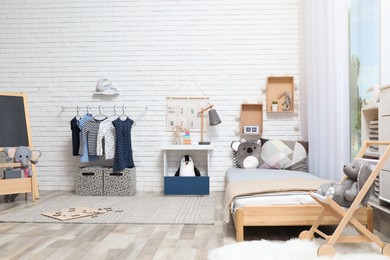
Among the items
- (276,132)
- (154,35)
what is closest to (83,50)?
(154,35)

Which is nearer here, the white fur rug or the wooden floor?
the white fur rug

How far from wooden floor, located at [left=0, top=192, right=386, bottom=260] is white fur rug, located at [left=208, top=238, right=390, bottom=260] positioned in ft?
0.57

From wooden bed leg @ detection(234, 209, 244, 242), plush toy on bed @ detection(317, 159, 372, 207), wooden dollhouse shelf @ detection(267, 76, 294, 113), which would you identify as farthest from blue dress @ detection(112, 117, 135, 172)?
plush toy on bed @ detection(317, 159, 372, 207)

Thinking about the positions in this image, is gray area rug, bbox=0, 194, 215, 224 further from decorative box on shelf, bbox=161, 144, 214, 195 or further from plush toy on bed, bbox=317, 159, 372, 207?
plush toy on bed, bbox=317, 159, 372, 207

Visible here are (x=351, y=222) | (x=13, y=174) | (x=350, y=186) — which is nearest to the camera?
(x=351, y=222)

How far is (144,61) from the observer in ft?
17.4

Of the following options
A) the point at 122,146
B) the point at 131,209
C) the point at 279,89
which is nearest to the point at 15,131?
the point at 122,146

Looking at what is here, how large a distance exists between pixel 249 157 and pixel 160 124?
1.35 m

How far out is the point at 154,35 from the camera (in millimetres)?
5277

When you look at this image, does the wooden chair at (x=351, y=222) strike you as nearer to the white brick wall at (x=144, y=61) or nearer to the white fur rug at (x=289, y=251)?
the white fur rug at (x=289, y=251)

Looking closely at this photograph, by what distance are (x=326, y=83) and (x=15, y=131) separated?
3.67 m

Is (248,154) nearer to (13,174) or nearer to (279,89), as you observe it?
(279,89)

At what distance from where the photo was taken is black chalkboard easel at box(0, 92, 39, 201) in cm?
439

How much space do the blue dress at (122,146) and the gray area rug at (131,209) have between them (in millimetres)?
425
